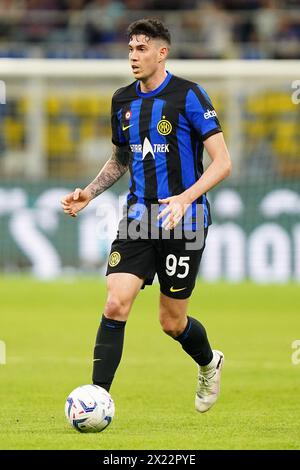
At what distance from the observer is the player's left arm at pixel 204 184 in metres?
6.64

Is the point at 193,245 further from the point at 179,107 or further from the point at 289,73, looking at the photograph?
the point at 289,73

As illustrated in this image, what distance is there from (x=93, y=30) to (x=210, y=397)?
16154 mm

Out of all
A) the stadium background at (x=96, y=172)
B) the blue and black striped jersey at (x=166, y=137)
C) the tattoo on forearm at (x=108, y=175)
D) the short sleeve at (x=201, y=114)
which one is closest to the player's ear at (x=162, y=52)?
the blue and black striped jersey at (x=166, y=137)

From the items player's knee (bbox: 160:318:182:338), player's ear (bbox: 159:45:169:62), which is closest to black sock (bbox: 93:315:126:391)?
player's knee (bbox: 160:318:182:338)

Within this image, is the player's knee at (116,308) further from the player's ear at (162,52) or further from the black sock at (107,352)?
the player's ear at (162,52)

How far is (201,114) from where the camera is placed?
716 centimetres

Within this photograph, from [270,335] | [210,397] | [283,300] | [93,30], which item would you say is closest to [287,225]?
[283,300]

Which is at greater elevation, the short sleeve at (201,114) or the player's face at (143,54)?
the player's face at (143,54)

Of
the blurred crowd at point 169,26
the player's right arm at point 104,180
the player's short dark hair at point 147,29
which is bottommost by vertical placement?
the player's right arm at point 104,180

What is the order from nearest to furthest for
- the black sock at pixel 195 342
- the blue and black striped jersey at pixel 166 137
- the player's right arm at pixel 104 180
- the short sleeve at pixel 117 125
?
the blue and black striped jersey at pixel 166 137
the player's right arm at pixel 104 180
the short sleeve at pixel 117 125
the black sock at pixel 195 342

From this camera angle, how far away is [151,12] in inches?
917

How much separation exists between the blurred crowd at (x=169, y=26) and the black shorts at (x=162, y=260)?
14625 mm

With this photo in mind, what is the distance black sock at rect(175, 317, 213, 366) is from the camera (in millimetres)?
7609

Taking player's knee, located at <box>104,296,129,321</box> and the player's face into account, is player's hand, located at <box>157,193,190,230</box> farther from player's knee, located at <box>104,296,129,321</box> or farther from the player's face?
the player's face
